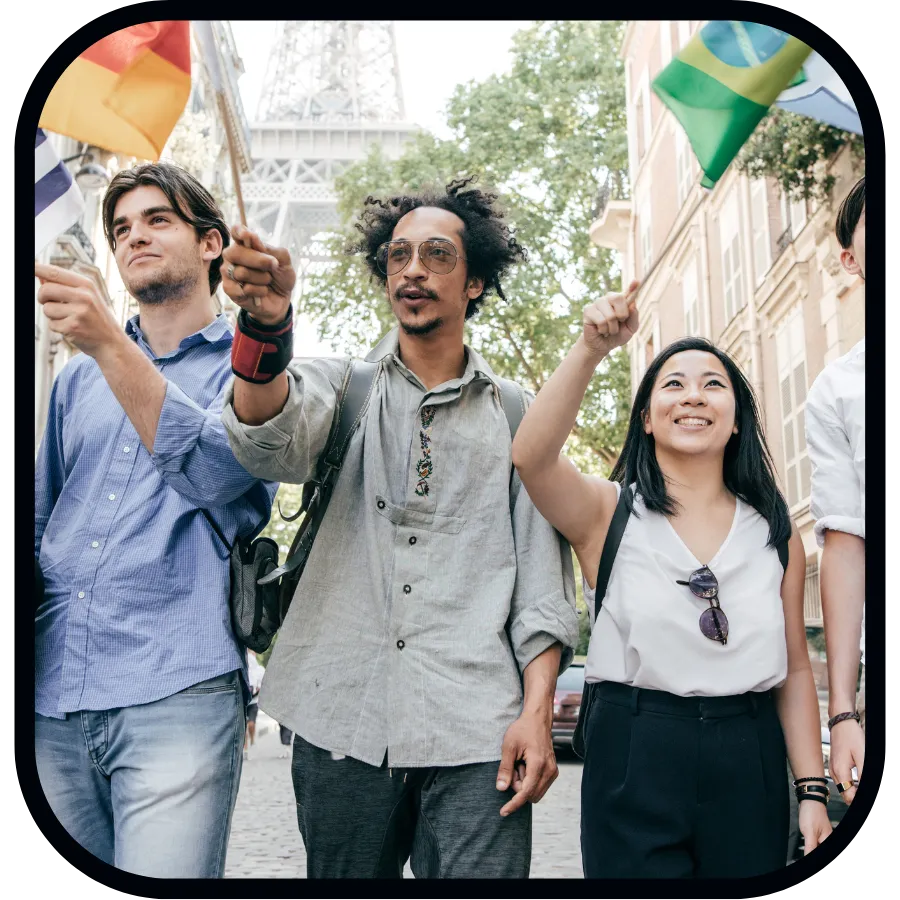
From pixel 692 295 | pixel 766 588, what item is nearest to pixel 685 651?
pixel 766 588

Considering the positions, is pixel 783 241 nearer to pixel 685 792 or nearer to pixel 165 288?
pixel 165 288

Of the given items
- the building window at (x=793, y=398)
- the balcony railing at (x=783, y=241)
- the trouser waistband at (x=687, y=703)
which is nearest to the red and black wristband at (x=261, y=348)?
the trouser waistband at (x=687, y=703)

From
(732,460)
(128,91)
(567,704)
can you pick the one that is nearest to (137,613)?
(128,91)

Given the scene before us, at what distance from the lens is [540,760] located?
2355 millimetres

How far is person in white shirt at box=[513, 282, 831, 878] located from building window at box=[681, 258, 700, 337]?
1092cm

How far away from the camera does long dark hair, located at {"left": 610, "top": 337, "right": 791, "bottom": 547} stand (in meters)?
2.62

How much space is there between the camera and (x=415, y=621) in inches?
96.6

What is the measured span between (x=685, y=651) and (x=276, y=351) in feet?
3.25

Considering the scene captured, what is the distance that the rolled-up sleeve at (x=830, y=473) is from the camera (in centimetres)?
251

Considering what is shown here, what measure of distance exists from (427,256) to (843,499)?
1012mm

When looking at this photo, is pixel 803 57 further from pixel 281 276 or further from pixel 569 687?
pixel 569 687

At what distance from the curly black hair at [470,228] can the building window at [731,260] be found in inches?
414

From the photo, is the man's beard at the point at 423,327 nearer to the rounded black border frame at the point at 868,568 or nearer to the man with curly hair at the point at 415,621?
the man with curly hair at the point at 415,621

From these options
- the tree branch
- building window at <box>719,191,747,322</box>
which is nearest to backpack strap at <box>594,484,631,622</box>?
building window at <box>719,191,747,322</box>
